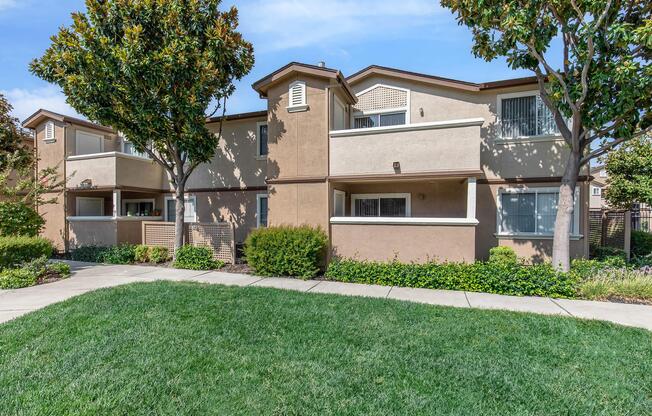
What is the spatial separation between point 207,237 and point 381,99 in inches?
A: 332

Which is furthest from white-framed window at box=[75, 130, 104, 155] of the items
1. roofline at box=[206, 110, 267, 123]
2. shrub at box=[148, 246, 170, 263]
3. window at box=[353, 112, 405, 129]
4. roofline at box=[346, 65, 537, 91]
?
window at box=[353, 112, 405, 129]

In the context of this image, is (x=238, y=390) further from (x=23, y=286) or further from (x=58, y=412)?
(x=23, y=286)

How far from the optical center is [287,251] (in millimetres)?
9586

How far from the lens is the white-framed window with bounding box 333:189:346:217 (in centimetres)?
1102

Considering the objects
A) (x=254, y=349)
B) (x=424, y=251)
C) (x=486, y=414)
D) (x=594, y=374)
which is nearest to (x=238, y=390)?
(x=254, y=349)

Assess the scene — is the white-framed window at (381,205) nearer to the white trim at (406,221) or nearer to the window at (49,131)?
the white trim at (406,221)

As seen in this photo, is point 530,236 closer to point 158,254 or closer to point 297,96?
point 297,96

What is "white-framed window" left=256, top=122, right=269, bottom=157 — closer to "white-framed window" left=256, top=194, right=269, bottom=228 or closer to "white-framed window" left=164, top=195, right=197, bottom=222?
"white-framed window" left=256, top=194, right=269, bottom=228

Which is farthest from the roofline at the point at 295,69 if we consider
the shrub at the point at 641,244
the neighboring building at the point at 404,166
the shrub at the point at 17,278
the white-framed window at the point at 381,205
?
the shrub at the point at 641,244

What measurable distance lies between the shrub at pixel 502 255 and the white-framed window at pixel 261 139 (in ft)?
30.8

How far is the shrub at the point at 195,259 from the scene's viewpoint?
11.0 m

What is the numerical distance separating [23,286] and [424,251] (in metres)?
11.0

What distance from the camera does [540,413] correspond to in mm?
3234

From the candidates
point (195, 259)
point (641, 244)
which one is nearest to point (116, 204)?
point (195, 259)
